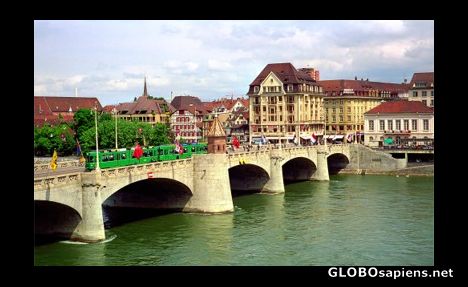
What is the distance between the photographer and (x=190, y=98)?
16500 cm

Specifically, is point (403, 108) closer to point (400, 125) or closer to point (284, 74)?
point (400, 125)

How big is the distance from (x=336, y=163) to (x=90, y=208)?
220 feet

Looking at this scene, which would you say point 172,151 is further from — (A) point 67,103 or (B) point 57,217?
(A) point 67,103

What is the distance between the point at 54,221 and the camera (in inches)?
1850

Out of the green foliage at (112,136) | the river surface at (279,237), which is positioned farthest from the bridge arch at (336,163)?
the river surface at (279,237)

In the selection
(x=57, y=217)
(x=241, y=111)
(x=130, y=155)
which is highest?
(x=241, y=111)

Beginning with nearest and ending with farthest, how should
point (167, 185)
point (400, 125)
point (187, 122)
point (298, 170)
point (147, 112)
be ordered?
point (167, 185)
point (298, 170)
point (400, 125)
point (147, 112)
point (187, 122)

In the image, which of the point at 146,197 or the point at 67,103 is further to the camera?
the point at 67,103

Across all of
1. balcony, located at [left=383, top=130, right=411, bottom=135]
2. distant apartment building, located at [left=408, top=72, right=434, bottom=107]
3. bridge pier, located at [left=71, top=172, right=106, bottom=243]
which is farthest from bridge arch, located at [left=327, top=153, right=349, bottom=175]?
bridge pier, located at [left=71, top=172, right=106, bottom=243]

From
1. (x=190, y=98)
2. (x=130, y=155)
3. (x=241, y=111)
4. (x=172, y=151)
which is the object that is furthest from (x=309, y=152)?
(x=190, y=98)

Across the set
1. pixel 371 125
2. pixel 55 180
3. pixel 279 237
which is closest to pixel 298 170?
pixel 371 125

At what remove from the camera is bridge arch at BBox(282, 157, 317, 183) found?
303 feet
